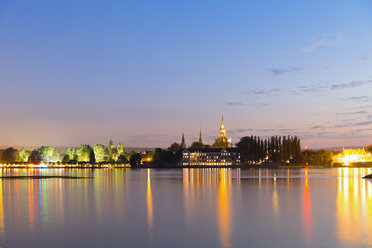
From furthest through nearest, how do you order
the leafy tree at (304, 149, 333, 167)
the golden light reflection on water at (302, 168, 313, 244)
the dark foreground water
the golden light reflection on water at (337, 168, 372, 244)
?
the leafy tree at (304, 149, 333, 167) → the golden light reflection on water at (302, 168, 313, 244) → the golden light reflection on water at (337, 168, 372, 244) → the dark foreground water

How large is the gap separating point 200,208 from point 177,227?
27.0ft

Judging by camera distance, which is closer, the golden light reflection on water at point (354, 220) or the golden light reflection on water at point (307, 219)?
the golden light reflection on water at point (354, 220)

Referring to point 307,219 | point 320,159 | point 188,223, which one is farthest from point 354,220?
point 320,159

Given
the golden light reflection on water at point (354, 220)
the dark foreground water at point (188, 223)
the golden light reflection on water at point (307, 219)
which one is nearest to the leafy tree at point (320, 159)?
the golden light reflection on water at point (354, 220)

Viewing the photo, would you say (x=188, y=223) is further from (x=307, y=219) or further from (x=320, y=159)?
(x=320, y=159)

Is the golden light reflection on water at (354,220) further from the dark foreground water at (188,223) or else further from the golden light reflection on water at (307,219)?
the golden light reflection on water at (307,219)

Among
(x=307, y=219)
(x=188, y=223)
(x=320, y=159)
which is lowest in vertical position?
(x=320, y=159)

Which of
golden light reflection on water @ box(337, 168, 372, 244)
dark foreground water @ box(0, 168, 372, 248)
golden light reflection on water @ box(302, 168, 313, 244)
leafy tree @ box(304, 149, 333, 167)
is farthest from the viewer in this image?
leafy tree @ box(304, 149, 333, 167)

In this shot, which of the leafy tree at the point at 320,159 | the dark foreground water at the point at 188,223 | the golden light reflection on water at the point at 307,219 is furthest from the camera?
the leafy tree at the point at 320,159

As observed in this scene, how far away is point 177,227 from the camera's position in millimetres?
22016

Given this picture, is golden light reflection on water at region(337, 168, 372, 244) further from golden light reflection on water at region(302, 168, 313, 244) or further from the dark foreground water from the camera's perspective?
golden light reflection on water at region(302, 168, 313, 244)

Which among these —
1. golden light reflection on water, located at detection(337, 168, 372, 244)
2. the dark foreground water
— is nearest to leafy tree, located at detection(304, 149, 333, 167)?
golden light reflection on water, located at detection(337, 168, 372, 244)

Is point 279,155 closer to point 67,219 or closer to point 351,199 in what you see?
point 351,199

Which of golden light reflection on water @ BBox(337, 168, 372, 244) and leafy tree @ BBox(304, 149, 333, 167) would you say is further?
leafy tree @ BBox(304, 149, 333, 167)
